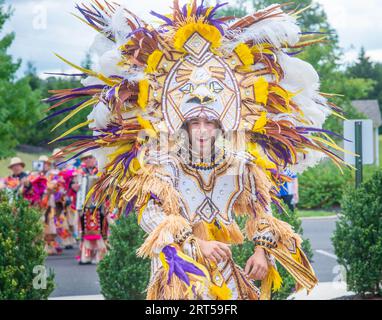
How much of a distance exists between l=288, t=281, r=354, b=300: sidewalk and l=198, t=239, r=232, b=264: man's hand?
4.31 m

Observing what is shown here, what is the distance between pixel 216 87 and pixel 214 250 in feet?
3.17

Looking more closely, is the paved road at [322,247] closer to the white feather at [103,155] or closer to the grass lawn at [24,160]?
the white feather at [103,155]

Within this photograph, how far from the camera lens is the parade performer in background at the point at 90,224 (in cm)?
1191

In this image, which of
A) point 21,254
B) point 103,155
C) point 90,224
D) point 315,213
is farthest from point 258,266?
point 315,213

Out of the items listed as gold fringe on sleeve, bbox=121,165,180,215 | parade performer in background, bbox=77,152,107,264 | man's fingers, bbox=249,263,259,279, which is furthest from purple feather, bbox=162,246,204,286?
parade performer in background, bbox=77,152,107,264

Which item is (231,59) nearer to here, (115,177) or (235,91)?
(235,91)

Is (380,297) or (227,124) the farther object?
(380,297)

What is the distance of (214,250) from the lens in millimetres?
4145

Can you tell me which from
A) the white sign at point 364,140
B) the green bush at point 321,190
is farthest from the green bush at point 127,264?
the green bush at point 321,190

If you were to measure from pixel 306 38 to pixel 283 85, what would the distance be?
36 centimetres

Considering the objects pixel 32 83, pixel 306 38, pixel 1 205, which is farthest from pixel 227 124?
pixel 32 83

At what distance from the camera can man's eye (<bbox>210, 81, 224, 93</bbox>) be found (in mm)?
4459

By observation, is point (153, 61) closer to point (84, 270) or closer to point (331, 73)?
point (84, 270)

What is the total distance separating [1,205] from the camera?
6.83 meters
